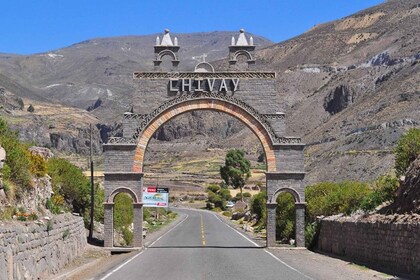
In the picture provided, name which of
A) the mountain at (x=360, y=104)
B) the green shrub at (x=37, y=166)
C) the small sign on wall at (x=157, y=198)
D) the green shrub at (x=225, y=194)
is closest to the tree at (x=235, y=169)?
the green shrub at (x=225, y=194)

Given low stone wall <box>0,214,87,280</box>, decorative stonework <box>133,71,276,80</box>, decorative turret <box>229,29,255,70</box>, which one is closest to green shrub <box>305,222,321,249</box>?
decorative stonework <box>133,71,276,80</box>

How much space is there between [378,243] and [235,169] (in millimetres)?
93097

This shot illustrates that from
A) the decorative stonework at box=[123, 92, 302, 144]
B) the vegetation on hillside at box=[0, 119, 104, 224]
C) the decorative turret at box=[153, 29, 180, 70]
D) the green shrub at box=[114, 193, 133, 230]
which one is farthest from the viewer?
the green shrub at box=[114, 193, 133, 230]

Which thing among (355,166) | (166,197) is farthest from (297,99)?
(166,197)

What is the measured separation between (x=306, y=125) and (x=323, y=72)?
44485 mm

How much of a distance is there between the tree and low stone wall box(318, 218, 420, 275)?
84.6 m

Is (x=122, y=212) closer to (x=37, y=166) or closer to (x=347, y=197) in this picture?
(x=347, y=197)

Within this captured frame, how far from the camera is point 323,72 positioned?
19638 centimetres

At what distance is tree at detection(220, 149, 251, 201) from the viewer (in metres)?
115

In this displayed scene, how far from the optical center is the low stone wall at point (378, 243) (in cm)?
1864

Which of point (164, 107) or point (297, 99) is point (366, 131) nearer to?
point (164, 107)

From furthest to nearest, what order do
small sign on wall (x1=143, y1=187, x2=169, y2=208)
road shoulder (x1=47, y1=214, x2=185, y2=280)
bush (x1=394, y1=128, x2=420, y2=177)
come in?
small sign on wall (x1=143, y1=187, x2=169, y2=208), bush (x1=394, y1=128, x2=420, y2=177), road shoulder (x1=47, y1=214, x2=185, y2=280)

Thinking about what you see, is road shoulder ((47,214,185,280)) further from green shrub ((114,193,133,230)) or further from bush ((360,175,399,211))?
bush ((360,175,399,211))

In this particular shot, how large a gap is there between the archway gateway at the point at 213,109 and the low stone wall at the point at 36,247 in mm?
7204
